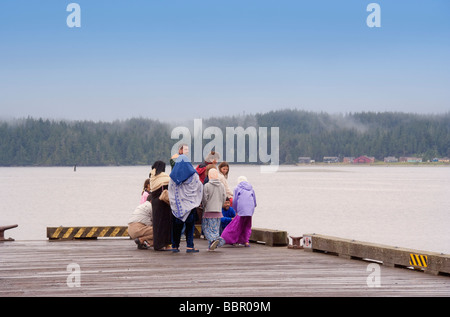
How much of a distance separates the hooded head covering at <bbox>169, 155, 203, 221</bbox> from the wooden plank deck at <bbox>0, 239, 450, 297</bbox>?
2.66 feet

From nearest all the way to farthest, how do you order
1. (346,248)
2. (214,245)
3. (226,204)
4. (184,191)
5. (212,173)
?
(346,248) < (184,191) < (214,245) < (212,173) < (226,204)

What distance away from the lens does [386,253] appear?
33.9 ft

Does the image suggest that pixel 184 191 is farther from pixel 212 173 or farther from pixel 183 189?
pixel 212 173

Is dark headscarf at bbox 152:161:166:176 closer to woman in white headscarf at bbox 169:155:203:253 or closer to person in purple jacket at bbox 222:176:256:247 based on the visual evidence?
woman in white headscarf at bbox 169:155:203:253

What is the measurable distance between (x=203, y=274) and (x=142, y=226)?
3.73 m

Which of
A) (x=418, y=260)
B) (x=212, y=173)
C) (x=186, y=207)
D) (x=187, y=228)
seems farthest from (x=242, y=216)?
(x=418, y=260)

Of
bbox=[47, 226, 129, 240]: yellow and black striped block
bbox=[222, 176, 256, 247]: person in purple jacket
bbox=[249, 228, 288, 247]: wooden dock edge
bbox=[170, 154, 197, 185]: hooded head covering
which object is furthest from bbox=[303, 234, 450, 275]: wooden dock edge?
bbox=[47, 226, 129, 240]: yellow and black striped block

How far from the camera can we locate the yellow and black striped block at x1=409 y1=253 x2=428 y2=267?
957cm

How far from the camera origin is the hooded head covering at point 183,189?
11.8 meters

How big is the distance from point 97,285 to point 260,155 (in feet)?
622

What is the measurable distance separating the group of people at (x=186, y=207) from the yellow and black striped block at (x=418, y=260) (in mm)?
3795

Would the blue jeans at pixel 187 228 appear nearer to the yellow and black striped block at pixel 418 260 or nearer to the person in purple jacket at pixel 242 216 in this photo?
the person in purple jacket at pixel 242 216

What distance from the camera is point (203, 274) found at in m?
9.55
